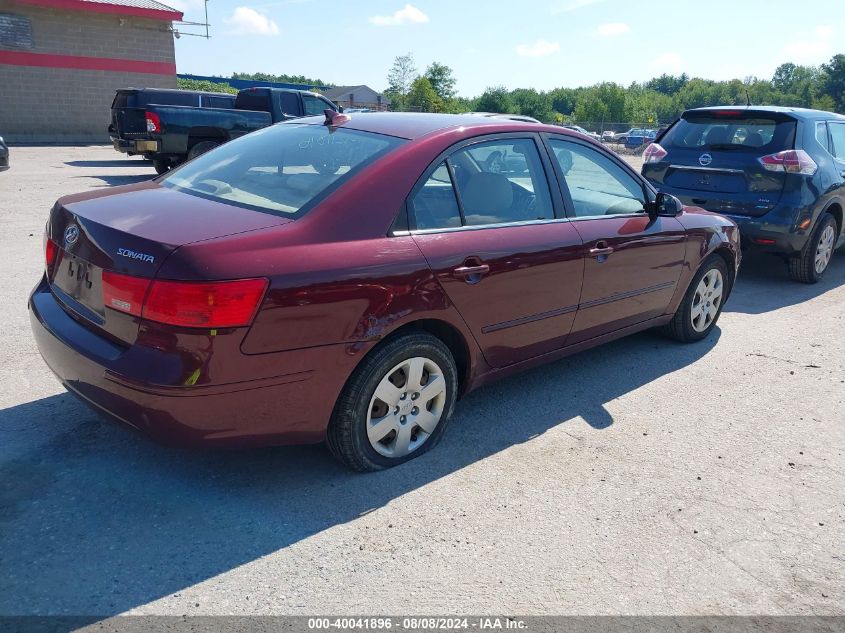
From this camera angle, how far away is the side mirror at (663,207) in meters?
4.67

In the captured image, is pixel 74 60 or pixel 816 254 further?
pixel 74 60

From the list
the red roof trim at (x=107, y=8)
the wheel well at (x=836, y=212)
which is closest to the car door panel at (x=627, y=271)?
the wheel well at (x=836, y=212)

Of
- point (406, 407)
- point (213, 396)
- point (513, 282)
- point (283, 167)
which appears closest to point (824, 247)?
point (513, 282)

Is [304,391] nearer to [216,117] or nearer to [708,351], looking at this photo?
[708,351]

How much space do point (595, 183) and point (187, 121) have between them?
11297 millimetres

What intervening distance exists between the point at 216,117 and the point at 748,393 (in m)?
12.2

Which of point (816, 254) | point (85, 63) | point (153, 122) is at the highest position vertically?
point (85, 63)

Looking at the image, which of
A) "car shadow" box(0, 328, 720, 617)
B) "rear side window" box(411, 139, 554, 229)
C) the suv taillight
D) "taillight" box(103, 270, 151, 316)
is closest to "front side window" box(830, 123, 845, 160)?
"rear side window" box(411, 139, 554, 229)

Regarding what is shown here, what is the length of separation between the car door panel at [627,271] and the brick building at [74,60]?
25.9 metres

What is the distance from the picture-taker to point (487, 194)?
3734mm

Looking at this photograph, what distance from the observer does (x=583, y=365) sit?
496 centimetres

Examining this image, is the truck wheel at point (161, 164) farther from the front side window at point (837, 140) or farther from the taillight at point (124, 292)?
the taillight at point (124, 292)

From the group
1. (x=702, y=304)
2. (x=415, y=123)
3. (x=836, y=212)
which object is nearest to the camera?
(x=415, y=123)

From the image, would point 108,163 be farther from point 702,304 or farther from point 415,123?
point 702,304
